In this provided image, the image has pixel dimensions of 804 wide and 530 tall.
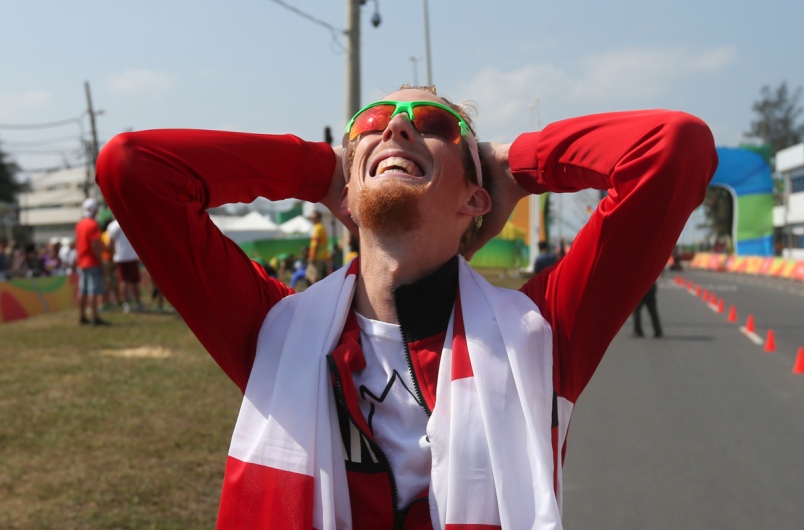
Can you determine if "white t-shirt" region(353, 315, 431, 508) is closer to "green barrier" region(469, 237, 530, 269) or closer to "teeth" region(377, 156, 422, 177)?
"teeth" region(377, 156, 422, 177)

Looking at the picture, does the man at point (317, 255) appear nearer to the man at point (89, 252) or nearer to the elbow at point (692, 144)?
the man at point (89, 252)

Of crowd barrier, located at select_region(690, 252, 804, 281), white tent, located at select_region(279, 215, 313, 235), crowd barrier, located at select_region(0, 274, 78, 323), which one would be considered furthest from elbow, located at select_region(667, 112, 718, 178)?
white tent, located at select_region(279, 215, 313, 235)

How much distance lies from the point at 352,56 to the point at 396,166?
11747 millimetres

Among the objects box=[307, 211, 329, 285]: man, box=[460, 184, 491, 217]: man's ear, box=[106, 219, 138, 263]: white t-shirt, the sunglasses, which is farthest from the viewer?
box=[307, 211, 329, 285]: man

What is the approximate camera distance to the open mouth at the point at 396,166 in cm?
213

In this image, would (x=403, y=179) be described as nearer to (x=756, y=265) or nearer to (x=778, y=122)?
(x=756, y=265)

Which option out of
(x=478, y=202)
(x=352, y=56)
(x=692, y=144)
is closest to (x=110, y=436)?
(x=478, y=202)

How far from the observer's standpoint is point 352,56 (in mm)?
13477

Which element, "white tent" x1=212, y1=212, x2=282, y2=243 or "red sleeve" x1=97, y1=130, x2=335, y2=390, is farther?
"white tent" x1=212, y1=212, x2=282, y2=243

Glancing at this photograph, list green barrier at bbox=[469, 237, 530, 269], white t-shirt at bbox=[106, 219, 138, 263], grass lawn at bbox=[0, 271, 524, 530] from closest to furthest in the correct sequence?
grass lawn at bbox=[0, 271, 524, 530], white t-shirt at bbox=[106, 219, 138, 263], green barrier at bbox=[469, 237, 530, 269]

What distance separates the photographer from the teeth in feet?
6.98

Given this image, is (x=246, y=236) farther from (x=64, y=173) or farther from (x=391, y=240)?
(x=64, y=173)

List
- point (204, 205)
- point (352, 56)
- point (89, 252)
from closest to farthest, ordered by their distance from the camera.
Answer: point (204, 205) → point (89, 252) → point (352, 56)

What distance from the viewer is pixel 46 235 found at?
385 feet
